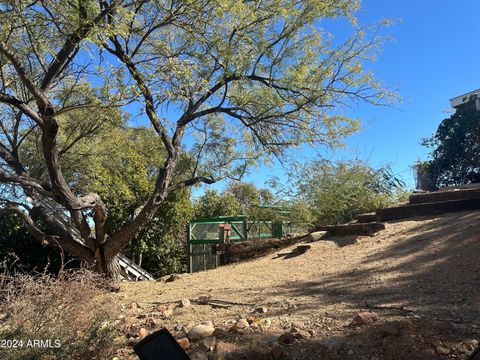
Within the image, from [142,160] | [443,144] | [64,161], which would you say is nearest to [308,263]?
[142,160]

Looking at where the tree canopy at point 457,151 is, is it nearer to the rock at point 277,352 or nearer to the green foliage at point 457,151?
the green foliage at point 457,151

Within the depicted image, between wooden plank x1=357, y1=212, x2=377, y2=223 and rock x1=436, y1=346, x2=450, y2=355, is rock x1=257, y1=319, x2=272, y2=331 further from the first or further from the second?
wooden plank x1=357, y1=212, x2=377, y2=223

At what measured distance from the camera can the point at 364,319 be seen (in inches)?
187

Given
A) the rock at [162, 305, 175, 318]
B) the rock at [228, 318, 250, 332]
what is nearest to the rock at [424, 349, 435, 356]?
the rock at [228, 318, 250, 332]

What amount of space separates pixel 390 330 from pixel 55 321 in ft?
10.4

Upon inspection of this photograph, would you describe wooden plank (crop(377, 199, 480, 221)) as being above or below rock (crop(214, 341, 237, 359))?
above

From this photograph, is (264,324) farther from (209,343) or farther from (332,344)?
(332,344)

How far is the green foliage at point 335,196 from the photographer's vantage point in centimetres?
1316

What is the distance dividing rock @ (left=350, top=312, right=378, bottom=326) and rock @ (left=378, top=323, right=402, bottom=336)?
0.23m

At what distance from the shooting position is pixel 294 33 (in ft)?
32.7

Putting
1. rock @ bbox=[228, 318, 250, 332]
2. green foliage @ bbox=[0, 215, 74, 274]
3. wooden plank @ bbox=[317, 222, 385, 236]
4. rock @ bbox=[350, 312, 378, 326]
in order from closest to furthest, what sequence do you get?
rock @ bbox=[350, 312, 378, 326] → rock @ bbox=[228, 318, 250, 332] → wooden plank @ bbox=[317, 222, 385, 236] → green foliage @ bbox=[0, 215, 74, 274]

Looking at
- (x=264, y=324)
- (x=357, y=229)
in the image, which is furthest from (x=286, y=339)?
(x=357, y=229)

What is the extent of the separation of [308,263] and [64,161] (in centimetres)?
761

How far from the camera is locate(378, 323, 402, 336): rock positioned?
14.2ft
